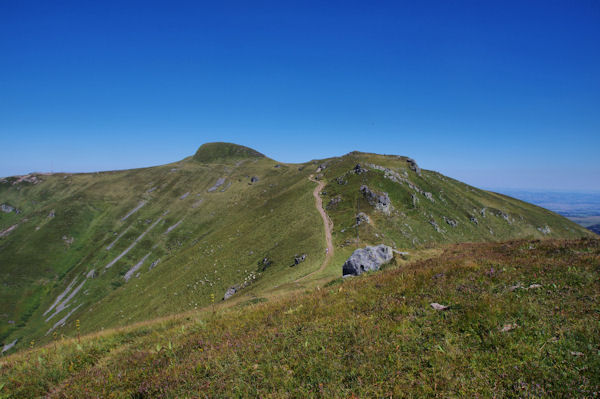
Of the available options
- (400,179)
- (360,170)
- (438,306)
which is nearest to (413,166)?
(400,179)

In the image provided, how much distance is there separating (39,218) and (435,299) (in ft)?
670

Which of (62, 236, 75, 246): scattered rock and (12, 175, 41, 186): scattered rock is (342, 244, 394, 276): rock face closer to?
(62, 236, 75, 246): scattered rock

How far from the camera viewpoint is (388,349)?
6.51 metres

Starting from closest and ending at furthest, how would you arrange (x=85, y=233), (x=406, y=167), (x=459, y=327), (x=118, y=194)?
(x=459, y=327) < (x=406, y=167) < (x=85, y=233) < (x=118, y=194)

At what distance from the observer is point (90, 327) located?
63.2 m

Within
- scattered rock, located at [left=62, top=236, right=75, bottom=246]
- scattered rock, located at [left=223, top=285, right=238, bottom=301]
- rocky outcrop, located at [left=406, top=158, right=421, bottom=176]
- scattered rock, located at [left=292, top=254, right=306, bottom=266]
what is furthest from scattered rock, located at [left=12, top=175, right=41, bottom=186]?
rocky outcrop, located at [left=406, top=158, right=421, bottom=176]

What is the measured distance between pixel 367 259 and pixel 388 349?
21.6m

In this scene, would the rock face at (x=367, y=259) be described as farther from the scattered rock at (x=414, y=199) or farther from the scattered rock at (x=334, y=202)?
the scattered rock at (x=414, y=199)

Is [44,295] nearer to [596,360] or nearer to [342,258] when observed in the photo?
[342,258]

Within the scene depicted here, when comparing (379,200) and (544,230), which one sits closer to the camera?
(379,200)

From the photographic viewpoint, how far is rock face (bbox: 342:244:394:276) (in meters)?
26.7

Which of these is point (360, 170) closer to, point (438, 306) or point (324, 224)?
point (324, 224)

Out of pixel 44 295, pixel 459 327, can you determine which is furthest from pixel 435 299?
pixel 44 295

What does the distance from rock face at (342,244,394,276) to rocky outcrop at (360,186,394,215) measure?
108ft
